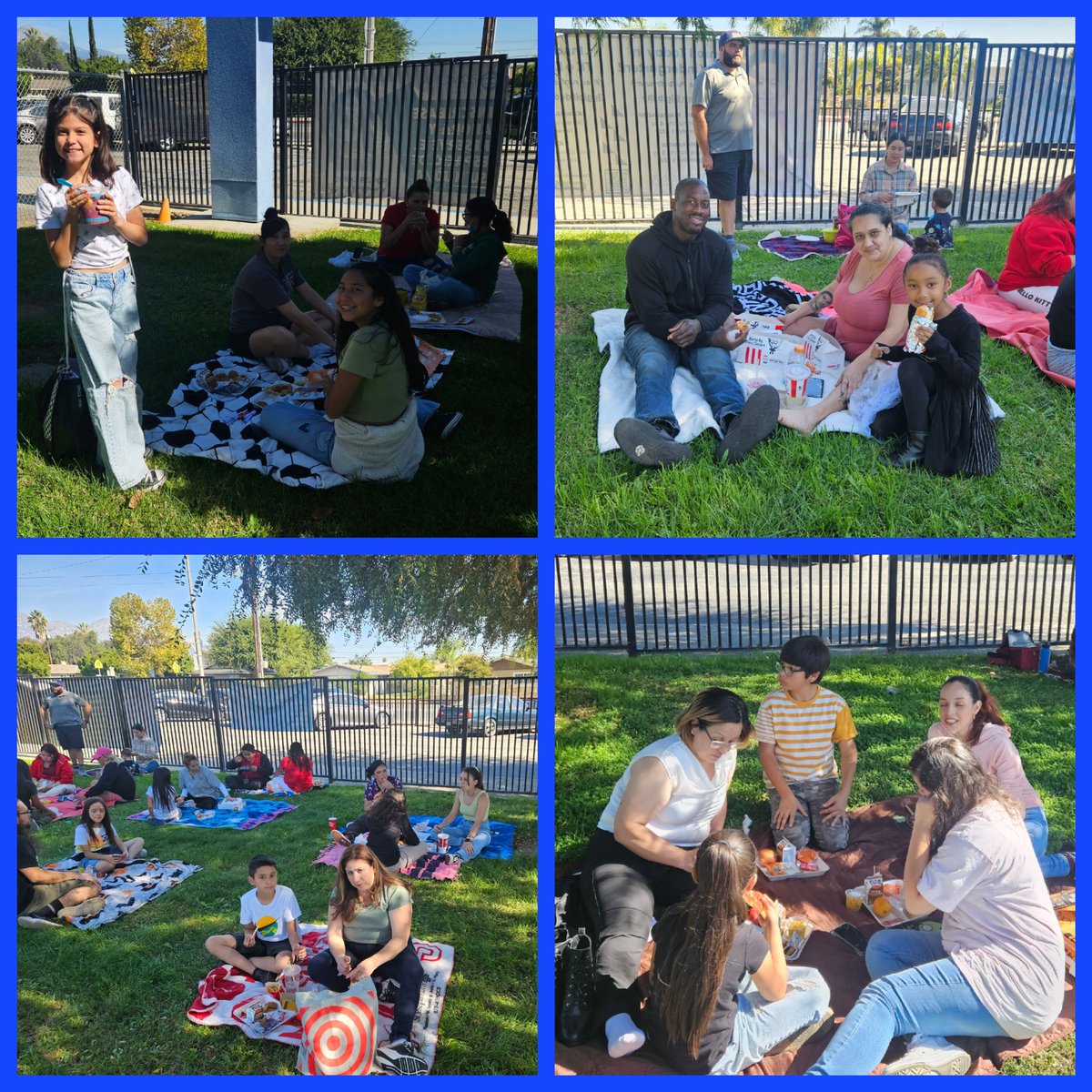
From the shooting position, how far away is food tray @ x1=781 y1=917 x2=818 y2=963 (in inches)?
139

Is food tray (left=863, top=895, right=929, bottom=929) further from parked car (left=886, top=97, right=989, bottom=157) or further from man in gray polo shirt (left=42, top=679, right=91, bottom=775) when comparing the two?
parked car (left=886, top=97, right=989, bottom=157)

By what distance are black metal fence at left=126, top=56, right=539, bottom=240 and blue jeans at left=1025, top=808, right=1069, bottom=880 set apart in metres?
4.06

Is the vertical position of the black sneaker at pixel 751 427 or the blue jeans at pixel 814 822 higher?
the black sneaker at pixel 751 427

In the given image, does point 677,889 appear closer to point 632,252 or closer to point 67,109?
point 632,252

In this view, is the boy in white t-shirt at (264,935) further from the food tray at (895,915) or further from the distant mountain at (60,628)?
the food tray at (895,915)

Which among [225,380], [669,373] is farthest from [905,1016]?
[225,380]

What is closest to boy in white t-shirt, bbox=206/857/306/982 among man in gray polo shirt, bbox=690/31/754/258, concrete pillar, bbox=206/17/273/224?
concrete pillar, bbox=206/17/273/224

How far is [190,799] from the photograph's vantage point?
4.14 m

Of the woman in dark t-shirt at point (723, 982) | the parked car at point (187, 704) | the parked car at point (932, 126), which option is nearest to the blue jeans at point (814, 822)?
the woman in dark t-shirt at point (723, 982)

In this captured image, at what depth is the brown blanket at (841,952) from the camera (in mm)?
3404

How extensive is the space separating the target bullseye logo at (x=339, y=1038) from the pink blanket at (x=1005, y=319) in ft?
15.0

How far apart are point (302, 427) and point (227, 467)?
0.42 m

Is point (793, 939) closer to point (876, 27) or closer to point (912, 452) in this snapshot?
point (912, 452)

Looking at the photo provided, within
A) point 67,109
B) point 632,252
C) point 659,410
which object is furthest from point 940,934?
point 67,109
